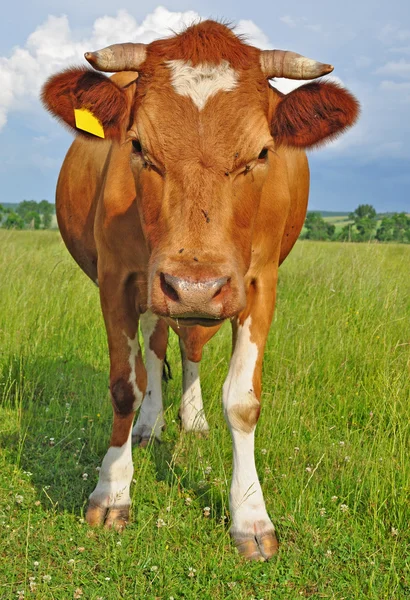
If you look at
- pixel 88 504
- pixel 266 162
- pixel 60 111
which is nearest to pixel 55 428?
pixel 88 504

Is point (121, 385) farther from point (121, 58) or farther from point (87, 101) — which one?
point (121, 58)

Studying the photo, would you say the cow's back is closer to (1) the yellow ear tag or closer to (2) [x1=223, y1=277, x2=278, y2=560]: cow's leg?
(1) the yellow ear tag

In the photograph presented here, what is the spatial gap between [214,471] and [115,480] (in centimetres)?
63

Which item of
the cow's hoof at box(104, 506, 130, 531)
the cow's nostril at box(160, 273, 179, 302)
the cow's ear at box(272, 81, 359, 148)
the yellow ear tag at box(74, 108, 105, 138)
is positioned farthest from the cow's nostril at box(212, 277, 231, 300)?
the cow's hoof at box(104, 506, 130, 531)

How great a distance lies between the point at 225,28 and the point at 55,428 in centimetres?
302

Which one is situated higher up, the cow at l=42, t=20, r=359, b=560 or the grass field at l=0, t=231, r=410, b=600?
the cow at l=42, t=20, r=359, b=560

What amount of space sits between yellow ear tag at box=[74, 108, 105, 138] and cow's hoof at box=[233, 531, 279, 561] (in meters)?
2.28

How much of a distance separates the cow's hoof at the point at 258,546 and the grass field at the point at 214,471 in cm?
6

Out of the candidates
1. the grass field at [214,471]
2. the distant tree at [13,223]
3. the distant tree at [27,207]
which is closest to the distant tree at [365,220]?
the distant tree at [13,223]

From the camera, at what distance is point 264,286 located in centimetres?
385

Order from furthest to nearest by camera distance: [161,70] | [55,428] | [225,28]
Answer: [55,428], [225,28], [161,70]

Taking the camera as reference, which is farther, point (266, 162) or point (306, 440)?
point (306, 440)

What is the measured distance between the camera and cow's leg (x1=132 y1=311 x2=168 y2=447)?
5137mm

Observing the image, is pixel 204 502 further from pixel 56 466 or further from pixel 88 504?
pixel 56 466
